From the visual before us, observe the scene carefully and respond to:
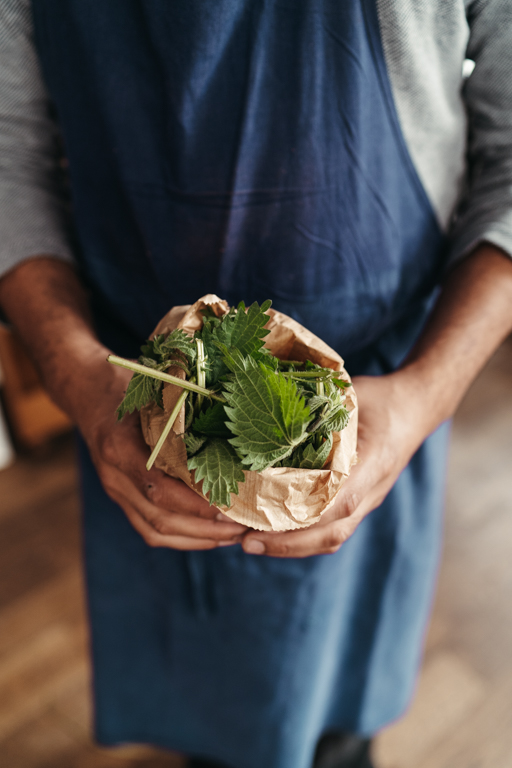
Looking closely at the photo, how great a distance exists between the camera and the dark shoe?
1.01 metres

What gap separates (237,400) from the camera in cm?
40

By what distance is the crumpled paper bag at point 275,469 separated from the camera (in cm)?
41

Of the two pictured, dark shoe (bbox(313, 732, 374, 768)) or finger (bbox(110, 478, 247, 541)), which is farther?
dark shoe (bbox(313, 732, 374, 768))

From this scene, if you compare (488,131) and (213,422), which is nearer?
(213,422)

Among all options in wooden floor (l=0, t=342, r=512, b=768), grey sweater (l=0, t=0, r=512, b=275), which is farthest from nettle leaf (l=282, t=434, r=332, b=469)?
wooden floor (l=0, t=342, r=512, b=768)

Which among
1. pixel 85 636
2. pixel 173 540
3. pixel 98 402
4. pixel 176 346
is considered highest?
pixel 176 346

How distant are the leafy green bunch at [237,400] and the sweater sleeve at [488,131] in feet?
1.11

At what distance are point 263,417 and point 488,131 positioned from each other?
496mm

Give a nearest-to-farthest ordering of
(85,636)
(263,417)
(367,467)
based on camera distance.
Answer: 1. (263,417)
2. (367,467)
3. (85,636)

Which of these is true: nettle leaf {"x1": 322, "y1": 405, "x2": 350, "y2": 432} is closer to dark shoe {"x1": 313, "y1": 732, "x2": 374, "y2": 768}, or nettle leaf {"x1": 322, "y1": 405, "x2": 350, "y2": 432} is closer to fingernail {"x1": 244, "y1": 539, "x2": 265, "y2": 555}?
fingernail {"x1": 244, "y1": 539, "x2": 265, "y2": 555}

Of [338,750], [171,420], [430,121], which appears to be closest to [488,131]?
[430,121]

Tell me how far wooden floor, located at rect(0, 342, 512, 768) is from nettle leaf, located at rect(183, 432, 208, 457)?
3.45ft

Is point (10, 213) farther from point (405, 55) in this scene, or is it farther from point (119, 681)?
point (119, 681)

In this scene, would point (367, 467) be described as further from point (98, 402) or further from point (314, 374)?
point (98, 402)
